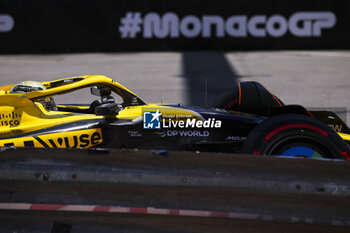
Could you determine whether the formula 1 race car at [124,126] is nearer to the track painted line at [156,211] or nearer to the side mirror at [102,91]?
the side mirror at [102,91]

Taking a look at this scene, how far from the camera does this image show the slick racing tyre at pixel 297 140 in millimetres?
3553

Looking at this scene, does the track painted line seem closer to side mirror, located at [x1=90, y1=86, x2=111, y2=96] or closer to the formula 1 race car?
the formula 1 race car

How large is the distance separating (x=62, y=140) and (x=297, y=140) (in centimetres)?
226

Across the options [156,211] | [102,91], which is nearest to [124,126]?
[102,91]

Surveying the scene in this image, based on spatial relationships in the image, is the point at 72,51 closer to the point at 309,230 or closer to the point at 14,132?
the point at 14,132

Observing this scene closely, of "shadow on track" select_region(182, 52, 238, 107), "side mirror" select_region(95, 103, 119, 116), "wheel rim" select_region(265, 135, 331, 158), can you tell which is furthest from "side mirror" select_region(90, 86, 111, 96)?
"shadow on track" select_region(182, 52, 238, 107)

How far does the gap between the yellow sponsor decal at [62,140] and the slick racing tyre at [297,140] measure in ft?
5.37

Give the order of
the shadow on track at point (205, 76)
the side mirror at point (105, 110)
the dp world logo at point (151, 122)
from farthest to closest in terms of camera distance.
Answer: the shadow on track at point (205, 76) → the dp world logo at point (151, 122) → the side mirror at point (105, 110)

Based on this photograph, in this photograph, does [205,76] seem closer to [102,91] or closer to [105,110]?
[102,91]

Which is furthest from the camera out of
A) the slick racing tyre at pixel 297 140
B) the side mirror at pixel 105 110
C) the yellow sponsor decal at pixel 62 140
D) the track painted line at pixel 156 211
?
the yellow sponsor decal at pixel 62 140

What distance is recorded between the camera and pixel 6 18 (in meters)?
16.6

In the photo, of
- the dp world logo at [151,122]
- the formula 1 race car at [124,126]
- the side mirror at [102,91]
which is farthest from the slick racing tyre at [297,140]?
the side mirror at [102,91]

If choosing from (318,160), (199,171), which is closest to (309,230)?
(318,160)

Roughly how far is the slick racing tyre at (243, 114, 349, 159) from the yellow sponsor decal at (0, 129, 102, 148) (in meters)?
1.64
